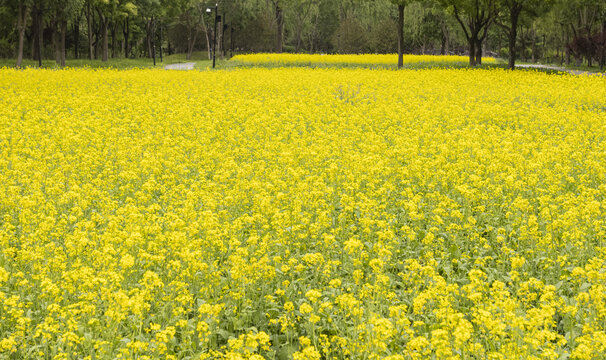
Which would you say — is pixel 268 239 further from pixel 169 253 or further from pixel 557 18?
pixel 557 18

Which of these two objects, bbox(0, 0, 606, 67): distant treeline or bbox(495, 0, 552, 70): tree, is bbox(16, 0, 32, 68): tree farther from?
bbox(495, 0, 552, 70): tree

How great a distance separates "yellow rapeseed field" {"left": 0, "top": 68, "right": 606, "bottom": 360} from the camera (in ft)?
16.6

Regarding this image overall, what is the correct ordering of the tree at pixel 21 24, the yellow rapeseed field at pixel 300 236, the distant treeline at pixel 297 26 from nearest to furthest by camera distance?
the yellow rapeseed field at pixel 300 236
the tree at pixel 21 24
the distant treeline at pixel 297 26

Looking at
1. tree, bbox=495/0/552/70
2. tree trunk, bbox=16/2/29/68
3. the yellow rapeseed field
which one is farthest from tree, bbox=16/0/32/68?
tree, bbox=495/0/552/70

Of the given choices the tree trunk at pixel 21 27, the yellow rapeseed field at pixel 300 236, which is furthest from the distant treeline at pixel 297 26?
the yellow rapeseed field at pixel 300 236

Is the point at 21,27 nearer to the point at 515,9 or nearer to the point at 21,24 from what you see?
the point at 21,24

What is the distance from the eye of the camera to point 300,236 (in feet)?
23.0

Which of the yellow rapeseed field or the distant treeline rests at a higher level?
the distant treeline

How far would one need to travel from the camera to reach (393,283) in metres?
6.64

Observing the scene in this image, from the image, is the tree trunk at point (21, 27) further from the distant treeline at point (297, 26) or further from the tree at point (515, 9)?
the tree at point (515, 9)

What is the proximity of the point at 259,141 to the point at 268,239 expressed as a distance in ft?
24.5

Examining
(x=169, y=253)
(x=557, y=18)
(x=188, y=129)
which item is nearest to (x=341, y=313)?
(x=169, y=253)

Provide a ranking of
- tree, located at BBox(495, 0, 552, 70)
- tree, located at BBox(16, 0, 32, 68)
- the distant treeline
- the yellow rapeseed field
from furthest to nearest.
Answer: the distant treeline < tree, located at BBox(16, 0, 32, 68) < tree, located at BBox(495, 0, 552, 70) < the yellow rapeseed field

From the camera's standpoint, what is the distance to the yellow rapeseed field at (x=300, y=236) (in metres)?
5.05
